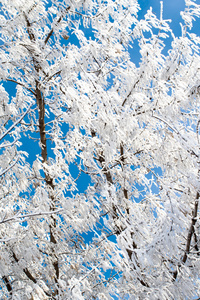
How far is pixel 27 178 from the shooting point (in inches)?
219

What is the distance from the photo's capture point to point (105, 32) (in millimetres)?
4156

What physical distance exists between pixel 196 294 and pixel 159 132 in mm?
2387

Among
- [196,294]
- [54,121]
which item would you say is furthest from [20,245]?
[196,294]

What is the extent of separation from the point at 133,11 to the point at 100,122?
7.93ft

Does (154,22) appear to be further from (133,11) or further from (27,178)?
(27,178)

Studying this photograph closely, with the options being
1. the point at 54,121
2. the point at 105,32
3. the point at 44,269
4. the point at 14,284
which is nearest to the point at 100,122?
the point at 105,32

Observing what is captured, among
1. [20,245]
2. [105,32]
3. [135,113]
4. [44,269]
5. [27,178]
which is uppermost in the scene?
[105,32]

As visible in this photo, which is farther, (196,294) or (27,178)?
(27,178)

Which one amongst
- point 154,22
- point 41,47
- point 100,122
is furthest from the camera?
point 41,47

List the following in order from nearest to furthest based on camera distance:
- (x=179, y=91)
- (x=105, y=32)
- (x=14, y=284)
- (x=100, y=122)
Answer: (x=179, y=91), (x=100, y=122), (x=105, y=32), (x=14, y=284)

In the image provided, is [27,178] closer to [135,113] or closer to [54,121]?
[54,121]

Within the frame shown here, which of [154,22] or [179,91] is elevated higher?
[154,22]

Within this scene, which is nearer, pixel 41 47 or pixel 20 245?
pixel 20 245

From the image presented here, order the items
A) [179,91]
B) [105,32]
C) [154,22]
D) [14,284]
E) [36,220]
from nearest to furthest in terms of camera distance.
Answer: [179,91] → [154,22] → [105,32] → [36,220] → [14,284]
